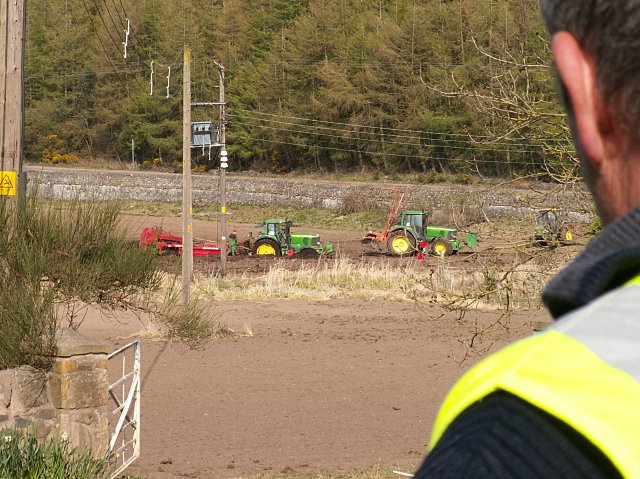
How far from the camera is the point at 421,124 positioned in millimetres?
59562

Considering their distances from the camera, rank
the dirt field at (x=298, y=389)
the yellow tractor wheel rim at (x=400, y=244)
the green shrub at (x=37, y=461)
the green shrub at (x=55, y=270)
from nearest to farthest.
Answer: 1. the green shrub at (x=37, y=461)
2. the green shrub at (x=55, y=270)
3. the dirt field at (x=298, y=389)
4. the yellow tractor wheel rim at (x=400, y=244)

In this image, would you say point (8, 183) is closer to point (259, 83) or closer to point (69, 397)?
point (69, 397)

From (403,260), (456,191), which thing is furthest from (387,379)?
(456,191)

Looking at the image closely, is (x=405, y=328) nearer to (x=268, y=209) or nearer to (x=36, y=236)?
(x=36, y=236)

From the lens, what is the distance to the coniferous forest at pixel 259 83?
205 feet

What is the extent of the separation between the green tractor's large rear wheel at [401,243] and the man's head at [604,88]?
3367cm

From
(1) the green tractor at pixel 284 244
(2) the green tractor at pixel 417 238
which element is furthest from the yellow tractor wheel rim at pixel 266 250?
(2) the green tractor at pixel 417 238

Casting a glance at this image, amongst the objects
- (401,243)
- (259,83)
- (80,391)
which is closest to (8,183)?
(80,391)

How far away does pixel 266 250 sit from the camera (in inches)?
1393

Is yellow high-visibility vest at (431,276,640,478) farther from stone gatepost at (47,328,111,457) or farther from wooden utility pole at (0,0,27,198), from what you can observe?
wooden utility pole at (0,0,27,198)

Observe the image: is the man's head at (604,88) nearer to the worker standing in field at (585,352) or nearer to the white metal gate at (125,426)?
the worker standing in field at (585,352)

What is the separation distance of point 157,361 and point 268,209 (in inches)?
1498

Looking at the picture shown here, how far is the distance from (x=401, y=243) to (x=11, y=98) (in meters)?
27.2

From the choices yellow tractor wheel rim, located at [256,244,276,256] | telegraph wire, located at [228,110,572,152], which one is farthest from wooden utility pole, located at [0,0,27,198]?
telegraph wire, located at [228,110,572,152]
